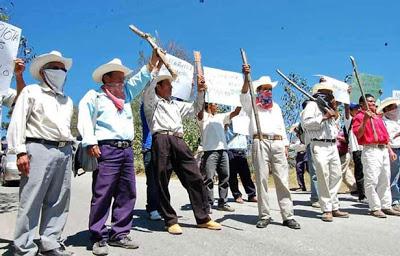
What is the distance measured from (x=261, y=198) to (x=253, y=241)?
3.60ft

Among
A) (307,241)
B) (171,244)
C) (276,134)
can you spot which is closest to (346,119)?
(276,134)

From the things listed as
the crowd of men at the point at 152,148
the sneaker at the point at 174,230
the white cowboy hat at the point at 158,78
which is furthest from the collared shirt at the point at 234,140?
the sneaker at the point at 174,230

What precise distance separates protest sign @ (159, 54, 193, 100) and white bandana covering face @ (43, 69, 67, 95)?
2.37 metres

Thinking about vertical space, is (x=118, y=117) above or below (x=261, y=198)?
above

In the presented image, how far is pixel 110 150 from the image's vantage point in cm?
523

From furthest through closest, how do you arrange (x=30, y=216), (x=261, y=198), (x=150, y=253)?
(x=261, y=198) → (x=150, y=253) → (x=30, y=216)

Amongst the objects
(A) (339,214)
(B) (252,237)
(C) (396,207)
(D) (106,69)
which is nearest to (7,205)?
(D) (106,69)

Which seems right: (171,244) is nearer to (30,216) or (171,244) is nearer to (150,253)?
(150,253)

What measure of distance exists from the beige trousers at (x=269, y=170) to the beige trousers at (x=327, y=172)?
2.62 ft

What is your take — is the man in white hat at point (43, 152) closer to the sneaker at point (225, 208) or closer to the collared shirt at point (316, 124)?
the sneaker at point (225, 208)

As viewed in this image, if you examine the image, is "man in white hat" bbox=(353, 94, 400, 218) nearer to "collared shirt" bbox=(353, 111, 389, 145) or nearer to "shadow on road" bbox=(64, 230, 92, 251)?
"collared shirt" bbox=(353, 111, 389, 145)

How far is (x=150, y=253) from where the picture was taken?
190 inches

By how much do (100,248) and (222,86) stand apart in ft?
12.1

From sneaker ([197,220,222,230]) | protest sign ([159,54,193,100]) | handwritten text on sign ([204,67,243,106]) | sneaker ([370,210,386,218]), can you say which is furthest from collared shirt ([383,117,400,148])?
sneaker ([197,220,222,230])
